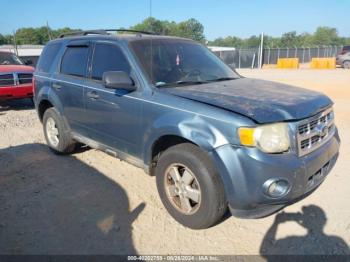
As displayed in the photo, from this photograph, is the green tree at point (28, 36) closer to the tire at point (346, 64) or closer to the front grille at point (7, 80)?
the tire at point (346, 64)

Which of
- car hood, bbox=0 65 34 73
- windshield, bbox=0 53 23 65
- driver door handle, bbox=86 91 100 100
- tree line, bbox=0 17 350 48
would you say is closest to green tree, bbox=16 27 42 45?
tree line, bbox=0 17 350 48

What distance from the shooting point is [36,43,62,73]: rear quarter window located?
5.72 meters

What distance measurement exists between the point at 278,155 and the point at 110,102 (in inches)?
87.4

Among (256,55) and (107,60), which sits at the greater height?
(256,55)

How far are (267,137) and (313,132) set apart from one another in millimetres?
634

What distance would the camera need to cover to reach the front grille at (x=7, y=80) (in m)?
9.70

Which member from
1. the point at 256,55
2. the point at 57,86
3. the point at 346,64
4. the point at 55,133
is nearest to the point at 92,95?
the point at 57,86

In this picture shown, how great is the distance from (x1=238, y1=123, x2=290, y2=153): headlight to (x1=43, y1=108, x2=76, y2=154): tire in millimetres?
3414

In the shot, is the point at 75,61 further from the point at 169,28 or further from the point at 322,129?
the point at 169,28

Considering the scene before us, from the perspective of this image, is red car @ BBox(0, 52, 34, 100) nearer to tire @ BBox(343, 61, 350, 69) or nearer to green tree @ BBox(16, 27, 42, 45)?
tire @ BBox(343, 61, 350, 69)

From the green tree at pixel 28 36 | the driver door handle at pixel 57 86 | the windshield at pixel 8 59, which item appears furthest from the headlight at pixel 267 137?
the green tree at pixel 28 36

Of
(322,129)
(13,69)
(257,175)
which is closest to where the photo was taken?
(257,175)

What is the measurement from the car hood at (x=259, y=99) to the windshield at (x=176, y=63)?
221mm

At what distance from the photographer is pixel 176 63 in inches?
169
